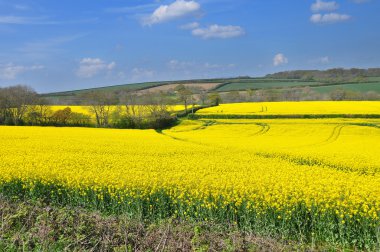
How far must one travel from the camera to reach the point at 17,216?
23.5 feet

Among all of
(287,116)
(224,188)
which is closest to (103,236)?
(224,188)

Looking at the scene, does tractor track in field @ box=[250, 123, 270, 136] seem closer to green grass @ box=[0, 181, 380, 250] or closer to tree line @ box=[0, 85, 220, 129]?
tree line @ box=[0, 85, 220, 129]

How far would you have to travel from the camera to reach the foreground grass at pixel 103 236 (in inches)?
235

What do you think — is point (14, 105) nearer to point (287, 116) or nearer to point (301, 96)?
point (287, 116)

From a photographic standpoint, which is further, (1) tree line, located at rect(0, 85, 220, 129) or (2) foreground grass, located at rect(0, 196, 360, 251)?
(1) tree line, located at rect(0, 85, 220, 129)

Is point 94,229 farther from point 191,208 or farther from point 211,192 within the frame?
point 211,192

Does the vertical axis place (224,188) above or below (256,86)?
below

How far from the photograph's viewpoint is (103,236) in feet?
21.7

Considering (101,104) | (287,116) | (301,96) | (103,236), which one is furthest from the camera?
(301,96)

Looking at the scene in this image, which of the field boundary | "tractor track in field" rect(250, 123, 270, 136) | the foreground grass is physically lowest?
"tractor track in field" rect(250, 123, 270, 136)

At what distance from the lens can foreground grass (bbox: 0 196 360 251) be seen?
5.98 m

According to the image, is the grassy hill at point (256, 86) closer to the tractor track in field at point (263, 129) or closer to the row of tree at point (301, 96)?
the row of tree at point (301, 96)

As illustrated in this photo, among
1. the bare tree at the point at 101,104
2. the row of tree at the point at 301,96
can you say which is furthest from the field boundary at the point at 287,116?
the row of tree at the point at 301,96

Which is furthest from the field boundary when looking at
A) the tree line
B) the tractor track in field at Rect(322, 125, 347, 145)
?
the tractor track in field at Rect(322, 125, 347, 145)
